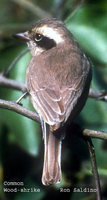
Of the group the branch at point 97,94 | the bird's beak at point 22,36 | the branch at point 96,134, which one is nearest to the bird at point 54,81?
the bird's beak at point 22,36

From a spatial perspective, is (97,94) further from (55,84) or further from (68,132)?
(68,132)

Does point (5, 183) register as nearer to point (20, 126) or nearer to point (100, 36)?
point (20, 126)

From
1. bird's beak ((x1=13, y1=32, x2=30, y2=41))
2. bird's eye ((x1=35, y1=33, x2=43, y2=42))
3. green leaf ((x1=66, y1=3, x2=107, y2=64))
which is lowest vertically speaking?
green leaf ((x1=66, y1=3, x2=107, y2=64))

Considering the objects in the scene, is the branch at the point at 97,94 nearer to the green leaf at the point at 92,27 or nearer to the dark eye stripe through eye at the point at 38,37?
the green leaf at the point at 92,27

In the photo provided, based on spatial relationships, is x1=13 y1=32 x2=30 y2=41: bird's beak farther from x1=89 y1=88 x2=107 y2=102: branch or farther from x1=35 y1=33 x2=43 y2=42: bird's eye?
x1=89 y1=88 x2=107 y2=102: branch

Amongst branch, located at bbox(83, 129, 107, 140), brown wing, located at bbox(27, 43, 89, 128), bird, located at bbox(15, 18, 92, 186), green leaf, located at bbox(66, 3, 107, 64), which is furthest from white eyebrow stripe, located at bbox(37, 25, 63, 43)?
branch, located at bbox(83, 129, 107, 140)

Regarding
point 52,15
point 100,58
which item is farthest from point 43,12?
point 100,58

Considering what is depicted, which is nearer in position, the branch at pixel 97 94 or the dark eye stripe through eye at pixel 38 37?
the branch at pixel 97 94
